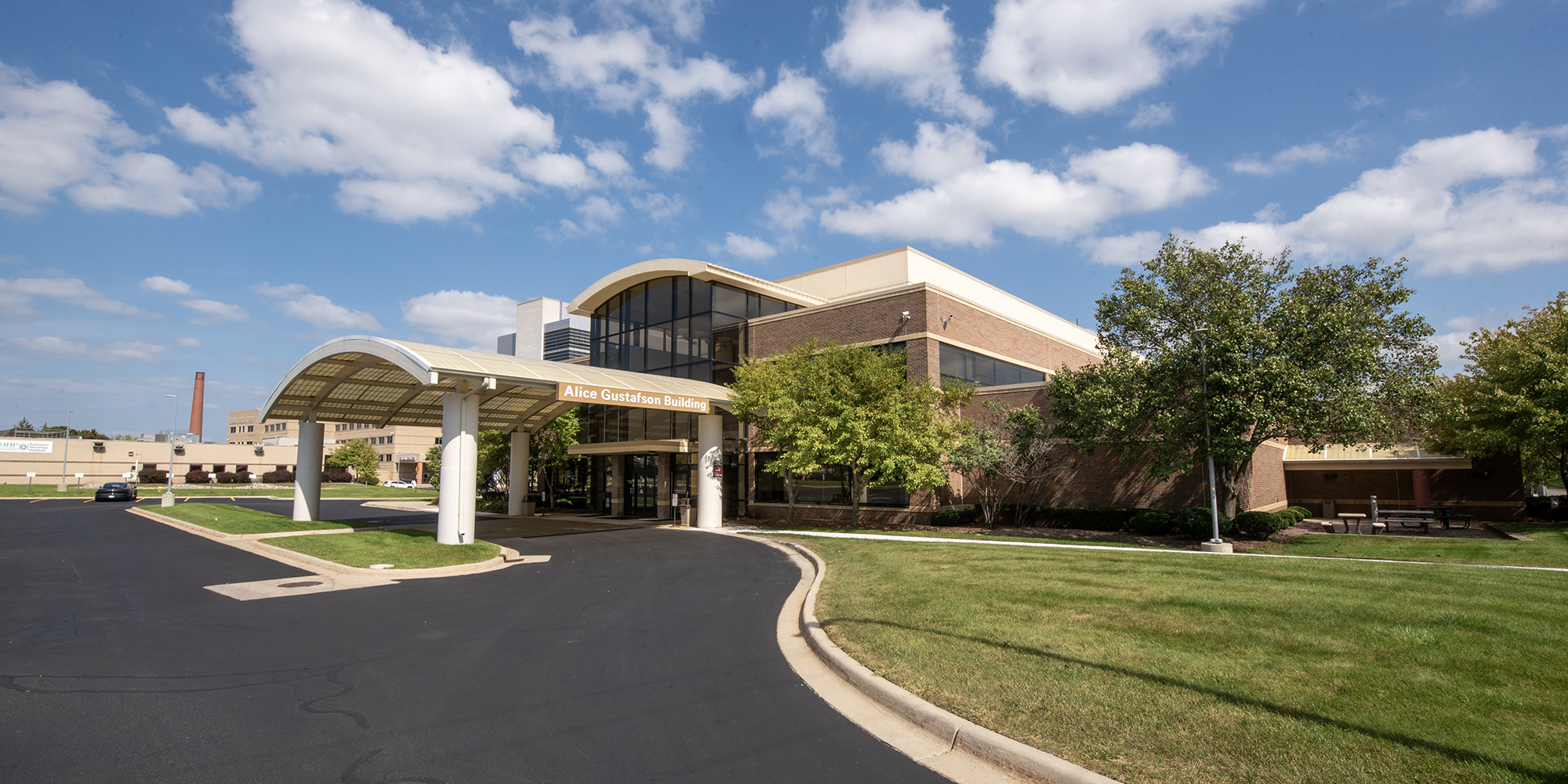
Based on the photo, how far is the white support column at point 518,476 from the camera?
3319 cm

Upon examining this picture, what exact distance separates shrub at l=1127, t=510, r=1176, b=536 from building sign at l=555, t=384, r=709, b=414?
13.5 m

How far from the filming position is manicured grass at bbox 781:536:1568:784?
458cm

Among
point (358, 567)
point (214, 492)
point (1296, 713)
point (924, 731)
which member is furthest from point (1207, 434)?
point (214, 492)

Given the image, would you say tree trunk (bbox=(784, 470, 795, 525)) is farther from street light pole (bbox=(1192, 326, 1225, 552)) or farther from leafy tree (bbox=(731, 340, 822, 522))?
street light pole (bbox=(1192, 326, 1225, 552))

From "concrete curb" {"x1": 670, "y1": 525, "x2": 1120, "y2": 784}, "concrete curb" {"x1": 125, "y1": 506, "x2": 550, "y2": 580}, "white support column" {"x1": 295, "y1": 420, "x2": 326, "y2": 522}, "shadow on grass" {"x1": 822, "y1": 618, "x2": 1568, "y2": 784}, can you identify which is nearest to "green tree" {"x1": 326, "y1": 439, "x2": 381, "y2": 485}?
"white support column" {"x1": 295, "y1": 420, "x2": 326, "y2": 522}

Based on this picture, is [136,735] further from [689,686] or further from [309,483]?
[309,483]

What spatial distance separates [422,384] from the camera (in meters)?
23.4

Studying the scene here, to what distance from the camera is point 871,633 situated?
27.0 ft

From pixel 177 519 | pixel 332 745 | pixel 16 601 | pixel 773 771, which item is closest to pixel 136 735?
pixel 332 745

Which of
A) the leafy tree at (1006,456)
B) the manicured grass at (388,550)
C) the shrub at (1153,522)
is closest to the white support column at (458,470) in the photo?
the manicured grass at (388,550)

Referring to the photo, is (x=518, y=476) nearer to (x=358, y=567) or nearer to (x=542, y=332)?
(x=358, y=567)

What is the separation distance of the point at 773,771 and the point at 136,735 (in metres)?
4.66

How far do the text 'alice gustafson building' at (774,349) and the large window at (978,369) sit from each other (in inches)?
2.4

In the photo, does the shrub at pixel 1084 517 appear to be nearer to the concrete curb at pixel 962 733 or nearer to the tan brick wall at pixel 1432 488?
the tan brick wall at pixel 1432 488
